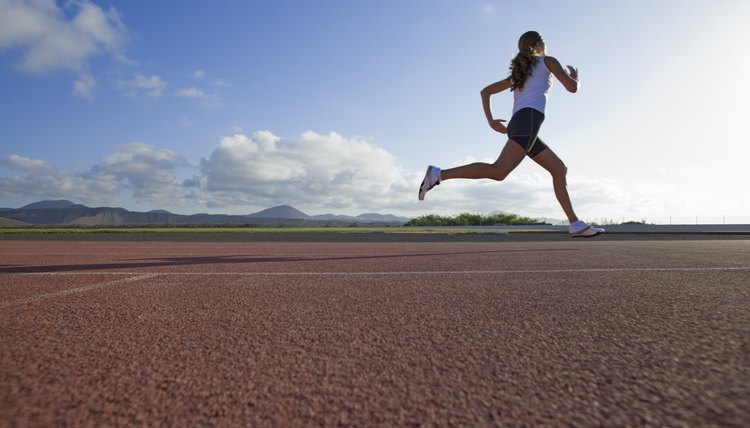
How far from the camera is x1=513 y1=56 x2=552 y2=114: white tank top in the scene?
484 cm

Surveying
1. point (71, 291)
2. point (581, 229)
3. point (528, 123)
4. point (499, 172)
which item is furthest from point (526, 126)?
point (71, 291)

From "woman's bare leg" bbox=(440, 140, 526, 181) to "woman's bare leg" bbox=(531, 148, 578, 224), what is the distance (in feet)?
1.30

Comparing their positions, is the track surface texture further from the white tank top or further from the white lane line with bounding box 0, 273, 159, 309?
the white tank top

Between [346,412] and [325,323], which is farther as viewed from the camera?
[325,323]

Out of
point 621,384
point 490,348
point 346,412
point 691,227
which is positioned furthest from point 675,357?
point 691,227

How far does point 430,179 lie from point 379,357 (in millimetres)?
4049

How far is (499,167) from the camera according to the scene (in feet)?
16.4

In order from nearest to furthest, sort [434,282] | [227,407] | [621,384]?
[227,407] < [621,384] < [434,282]

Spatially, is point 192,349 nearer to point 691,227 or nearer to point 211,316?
point 211,316

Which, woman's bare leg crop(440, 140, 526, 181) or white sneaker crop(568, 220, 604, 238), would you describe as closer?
woman's bare leg crop(440, 140, 526, 181)

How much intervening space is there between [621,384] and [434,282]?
85.3 inches

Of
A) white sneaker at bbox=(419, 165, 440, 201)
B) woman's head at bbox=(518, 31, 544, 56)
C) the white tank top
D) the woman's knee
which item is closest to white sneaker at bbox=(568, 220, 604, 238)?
the woman's knee

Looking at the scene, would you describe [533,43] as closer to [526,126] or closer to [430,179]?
[526,126]

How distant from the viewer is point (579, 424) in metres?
0.98
